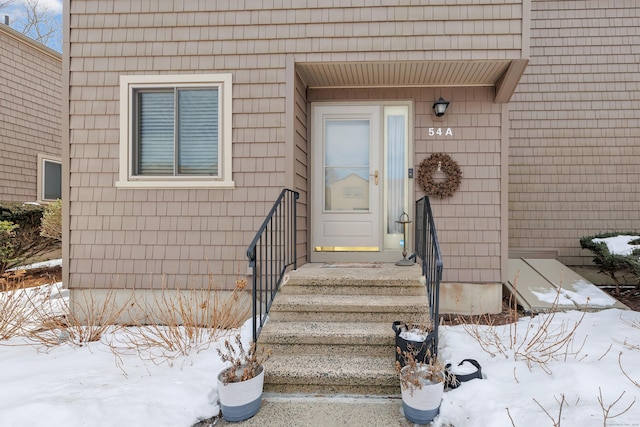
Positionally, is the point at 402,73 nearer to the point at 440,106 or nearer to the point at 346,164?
the point at 440,106

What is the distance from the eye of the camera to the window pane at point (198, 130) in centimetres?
416

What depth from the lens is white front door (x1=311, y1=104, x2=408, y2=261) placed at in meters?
4.64

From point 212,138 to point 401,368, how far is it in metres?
3.08

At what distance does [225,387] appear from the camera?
2.34m

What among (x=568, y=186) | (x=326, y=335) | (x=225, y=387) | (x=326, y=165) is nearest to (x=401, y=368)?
(x=326, y=335)

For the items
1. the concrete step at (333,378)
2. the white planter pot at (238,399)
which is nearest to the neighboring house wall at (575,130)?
the concrete step at (333,378)

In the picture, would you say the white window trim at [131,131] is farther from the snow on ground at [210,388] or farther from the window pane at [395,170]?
the window pane at [395,170]

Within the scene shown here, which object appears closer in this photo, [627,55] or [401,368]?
[401,368]

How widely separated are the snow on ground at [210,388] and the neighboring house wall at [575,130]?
262cm

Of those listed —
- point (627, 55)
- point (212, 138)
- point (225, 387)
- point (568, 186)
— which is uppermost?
point (627, 55)

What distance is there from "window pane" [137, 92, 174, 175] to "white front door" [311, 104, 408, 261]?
172 centimetres

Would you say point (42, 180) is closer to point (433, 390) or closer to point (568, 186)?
point (433, 390)

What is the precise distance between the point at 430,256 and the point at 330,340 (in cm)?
127

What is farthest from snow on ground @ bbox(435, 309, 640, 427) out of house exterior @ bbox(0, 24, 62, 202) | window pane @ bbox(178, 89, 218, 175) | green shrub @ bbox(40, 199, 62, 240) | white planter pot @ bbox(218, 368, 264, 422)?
house exterior @ bbox(0, 24, 62, 202)
